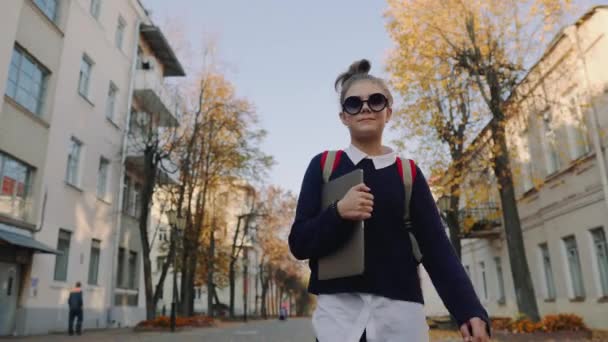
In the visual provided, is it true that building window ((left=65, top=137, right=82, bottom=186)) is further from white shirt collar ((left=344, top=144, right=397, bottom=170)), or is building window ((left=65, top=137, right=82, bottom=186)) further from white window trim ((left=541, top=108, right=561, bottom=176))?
white shirt collar ((left=344, top=144, right=397, bottom=170))

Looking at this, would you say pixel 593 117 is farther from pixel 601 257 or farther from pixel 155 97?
pixel 155 97

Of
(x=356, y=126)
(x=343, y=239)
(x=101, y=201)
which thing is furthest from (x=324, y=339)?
(x=101, y=201)

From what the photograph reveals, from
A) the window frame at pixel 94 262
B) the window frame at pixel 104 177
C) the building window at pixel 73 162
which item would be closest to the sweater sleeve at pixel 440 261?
the building window at pixel 73 162

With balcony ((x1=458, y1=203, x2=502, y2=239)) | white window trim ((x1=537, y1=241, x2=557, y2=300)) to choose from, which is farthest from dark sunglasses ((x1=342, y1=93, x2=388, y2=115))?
balcony ((x1=458, y1=203, x2=502, y2=239))

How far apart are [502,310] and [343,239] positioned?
88.2 ft

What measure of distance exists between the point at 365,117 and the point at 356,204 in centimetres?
53

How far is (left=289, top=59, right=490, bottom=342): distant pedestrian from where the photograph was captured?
1.80m

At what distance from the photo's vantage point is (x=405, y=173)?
2.09m

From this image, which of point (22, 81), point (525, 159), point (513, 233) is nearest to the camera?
point (513, 233)

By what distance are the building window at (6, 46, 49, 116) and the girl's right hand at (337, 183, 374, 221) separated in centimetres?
1640

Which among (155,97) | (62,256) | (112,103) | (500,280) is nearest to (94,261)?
(62,256)

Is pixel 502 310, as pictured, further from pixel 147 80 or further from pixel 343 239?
pixel 343 239

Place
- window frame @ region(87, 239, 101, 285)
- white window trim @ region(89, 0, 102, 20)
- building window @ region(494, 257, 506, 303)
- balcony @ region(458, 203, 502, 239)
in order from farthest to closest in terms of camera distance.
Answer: building window @ region(494, 257, 506, 303)
balcony @ region(458, 203, 502, 239)
white window trim @ region(89, 0, 102, 20)
window frame @ region(87, 239, 101, 285)

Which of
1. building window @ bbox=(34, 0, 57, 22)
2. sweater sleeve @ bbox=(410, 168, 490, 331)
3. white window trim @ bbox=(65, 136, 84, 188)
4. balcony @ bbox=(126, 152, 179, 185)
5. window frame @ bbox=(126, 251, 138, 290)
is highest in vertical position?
building window @ bbox=(34, 0, 57, 22)
